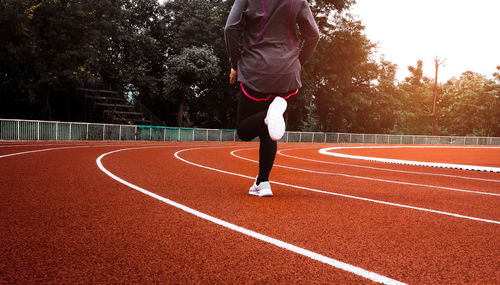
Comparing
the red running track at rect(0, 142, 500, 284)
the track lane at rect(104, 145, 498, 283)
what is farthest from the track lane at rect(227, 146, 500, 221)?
the track lane at rect(104, 145, 498, 283)

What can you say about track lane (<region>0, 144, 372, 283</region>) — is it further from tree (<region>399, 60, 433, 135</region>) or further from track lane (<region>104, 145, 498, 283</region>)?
tree (<region>399, 60, 433, 135</region>)

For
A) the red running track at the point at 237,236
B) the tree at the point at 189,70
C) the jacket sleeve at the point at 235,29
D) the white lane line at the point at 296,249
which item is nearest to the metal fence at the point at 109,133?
the tree at the point at 189,70

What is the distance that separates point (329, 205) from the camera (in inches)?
162

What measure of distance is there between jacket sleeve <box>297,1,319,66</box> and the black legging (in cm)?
59

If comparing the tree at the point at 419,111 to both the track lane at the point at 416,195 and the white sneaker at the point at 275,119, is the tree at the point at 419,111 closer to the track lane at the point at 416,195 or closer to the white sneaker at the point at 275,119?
the track lane at the point at 416,195

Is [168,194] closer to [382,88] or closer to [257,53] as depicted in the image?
[257,53]

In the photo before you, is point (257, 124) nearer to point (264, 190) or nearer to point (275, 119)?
point (275, 119)

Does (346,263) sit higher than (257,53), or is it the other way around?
(257,53)

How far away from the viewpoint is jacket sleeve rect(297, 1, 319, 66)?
4078 millimetres

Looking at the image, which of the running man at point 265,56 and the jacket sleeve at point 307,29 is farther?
the jacket sleeve at point 307,29

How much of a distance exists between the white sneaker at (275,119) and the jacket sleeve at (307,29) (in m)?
0.79

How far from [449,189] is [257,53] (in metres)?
4.08

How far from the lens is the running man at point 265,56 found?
394 cm

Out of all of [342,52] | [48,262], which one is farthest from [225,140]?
[48,262]
